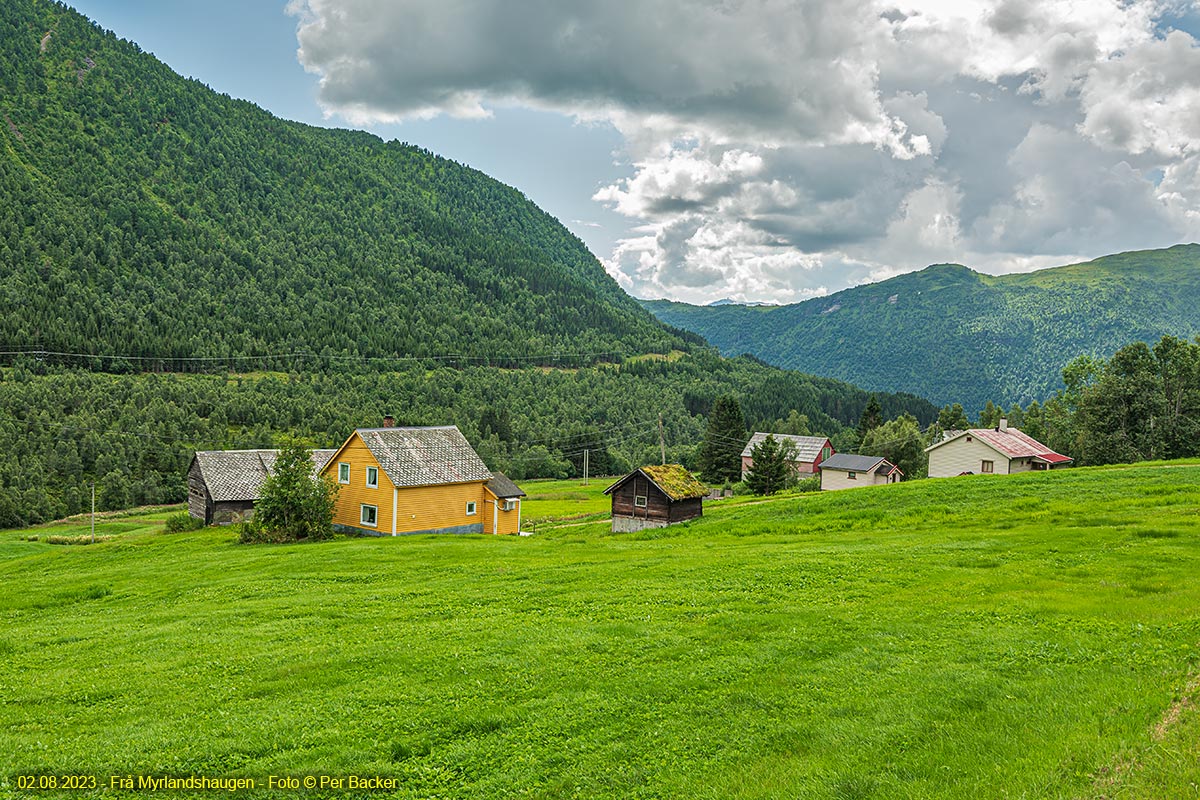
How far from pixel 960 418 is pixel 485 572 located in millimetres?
129004

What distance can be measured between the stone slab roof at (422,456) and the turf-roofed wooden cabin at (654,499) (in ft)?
34.4

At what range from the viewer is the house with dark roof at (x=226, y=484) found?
62.7 metres

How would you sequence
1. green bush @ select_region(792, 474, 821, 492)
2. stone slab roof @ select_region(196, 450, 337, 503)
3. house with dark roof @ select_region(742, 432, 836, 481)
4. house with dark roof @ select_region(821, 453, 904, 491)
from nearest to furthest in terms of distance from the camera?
1. stone slab roof @ select_region(196, 450, 337, 503)
2. house with dark roof @ select_region(821, 453, 904, 491)
3. green bush @ select_region(792, 474, 821, 492)
4. house with dark roof @ select_region(742, 432, 836, 481)

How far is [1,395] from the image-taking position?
400ft

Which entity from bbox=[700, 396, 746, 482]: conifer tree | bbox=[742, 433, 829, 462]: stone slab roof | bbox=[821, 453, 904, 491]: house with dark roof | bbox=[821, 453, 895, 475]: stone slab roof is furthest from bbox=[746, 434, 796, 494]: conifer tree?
bbox=[742, 433, 829, 462]: stone slab roof

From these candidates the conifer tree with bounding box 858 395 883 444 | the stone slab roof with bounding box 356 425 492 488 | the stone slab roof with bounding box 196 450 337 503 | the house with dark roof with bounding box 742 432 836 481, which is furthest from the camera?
the conifer tree with bounding box 858 395 883 444

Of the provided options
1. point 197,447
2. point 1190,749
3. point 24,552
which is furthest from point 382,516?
point 197,447

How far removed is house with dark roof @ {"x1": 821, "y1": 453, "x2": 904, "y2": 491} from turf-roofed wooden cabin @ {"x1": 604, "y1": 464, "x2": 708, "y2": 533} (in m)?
41.6

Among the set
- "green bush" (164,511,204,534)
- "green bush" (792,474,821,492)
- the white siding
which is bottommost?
"green bush" (164,511,204,534)

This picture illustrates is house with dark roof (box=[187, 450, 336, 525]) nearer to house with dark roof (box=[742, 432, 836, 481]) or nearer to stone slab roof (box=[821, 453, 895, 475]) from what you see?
stone slab roof (box=[821, 453, 895, 475])

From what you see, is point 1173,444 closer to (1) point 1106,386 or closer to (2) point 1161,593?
(1) point 1106,386

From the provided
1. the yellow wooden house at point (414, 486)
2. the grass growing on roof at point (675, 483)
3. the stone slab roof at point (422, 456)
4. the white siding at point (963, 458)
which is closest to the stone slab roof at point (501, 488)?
the yellow wooden house at point (414, 486)

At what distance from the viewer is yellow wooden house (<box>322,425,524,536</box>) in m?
47.4

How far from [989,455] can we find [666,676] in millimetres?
77407
